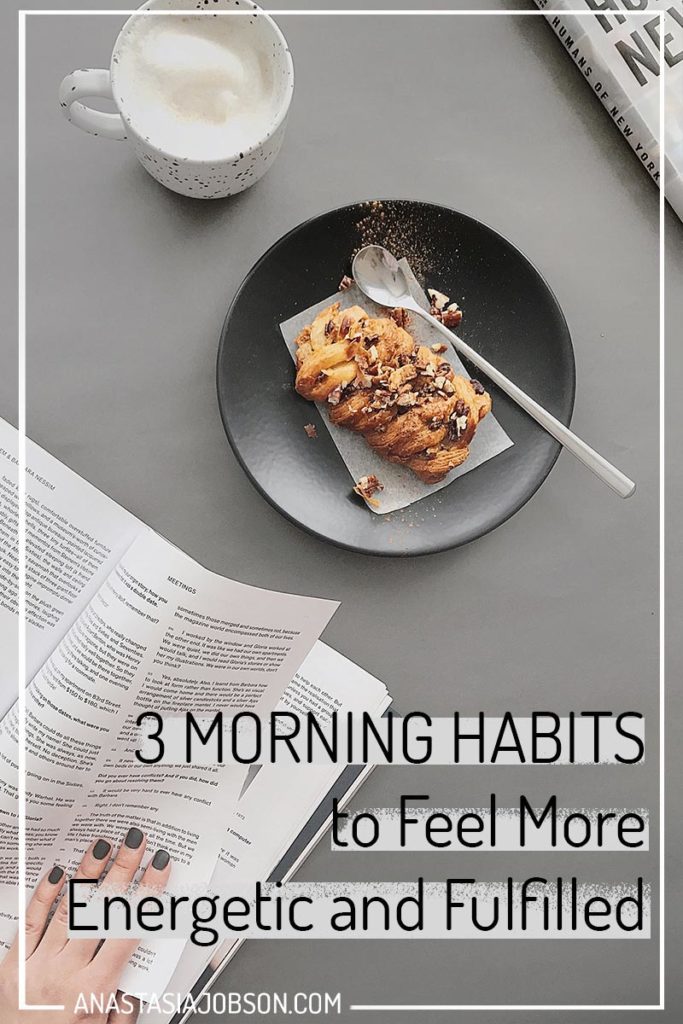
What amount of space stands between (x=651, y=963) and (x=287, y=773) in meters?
0.34

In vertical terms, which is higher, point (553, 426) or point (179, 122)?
point (179, 122)

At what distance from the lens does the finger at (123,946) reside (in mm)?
713

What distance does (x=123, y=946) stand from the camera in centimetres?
72

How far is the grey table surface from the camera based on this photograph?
2.30 feet

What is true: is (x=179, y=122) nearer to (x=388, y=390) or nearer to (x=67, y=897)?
(x=388, y=390)

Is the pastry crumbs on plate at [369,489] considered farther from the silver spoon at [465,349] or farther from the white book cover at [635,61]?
the white book cover at [635,61]

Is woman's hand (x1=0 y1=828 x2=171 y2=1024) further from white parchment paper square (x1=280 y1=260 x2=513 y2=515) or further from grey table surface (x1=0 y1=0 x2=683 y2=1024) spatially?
white parchment paper square (x1=280 y1=260 x2=513 y2=515)

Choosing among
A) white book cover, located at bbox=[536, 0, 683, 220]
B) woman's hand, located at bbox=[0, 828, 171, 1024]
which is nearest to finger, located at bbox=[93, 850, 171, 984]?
woman's hand, located at bbox=[0, 828, 171, 1024]

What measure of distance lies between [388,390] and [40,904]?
0.52 meters

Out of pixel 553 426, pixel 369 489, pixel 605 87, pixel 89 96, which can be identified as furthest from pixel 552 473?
pixel 89 96

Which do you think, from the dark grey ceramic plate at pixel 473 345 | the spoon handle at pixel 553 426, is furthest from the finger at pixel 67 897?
the spoon handle at pixel 553 426

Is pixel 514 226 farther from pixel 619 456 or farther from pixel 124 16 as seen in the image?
pixel 124 16

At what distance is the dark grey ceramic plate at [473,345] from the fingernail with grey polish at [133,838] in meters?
0.30

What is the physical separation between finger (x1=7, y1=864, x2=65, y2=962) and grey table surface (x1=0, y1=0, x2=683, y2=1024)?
0.52 ft
